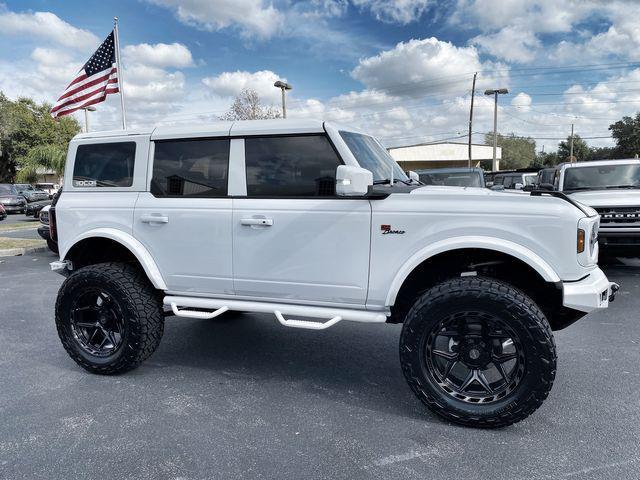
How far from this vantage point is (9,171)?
2004 inches

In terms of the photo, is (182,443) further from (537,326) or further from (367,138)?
(367,138)

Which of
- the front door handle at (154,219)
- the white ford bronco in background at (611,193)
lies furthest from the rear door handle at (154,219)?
the white ford bronco in background at (611,193)

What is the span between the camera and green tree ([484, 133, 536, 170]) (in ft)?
271

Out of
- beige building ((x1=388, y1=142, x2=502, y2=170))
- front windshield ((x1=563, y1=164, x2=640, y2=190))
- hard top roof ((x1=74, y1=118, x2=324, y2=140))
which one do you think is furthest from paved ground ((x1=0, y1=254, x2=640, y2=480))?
beige building ((x1=388, y1=142, x2=502, y2=170))

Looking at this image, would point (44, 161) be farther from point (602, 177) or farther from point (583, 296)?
point (583, 296)

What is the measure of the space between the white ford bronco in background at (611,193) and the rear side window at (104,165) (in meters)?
6.55

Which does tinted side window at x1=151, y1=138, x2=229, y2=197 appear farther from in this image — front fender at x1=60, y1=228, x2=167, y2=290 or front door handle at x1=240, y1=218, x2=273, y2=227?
front fender at x1=60, y1=228, x2=167, y2=290

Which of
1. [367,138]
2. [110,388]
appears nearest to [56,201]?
[110,388]

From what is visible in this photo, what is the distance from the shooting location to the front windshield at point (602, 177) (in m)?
8.16

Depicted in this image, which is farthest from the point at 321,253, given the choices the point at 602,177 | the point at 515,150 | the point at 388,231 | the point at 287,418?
the point at 515,150


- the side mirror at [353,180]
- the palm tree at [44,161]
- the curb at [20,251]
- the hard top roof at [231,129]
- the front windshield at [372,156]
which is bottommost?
the curb at [20,251]

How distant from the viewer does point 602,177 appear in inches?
331

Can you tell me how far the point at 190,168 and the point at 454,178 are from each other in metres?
7.03

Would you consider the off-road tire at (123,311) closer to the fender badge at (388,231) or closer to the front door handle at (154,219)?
the front door handle at (154,219)
